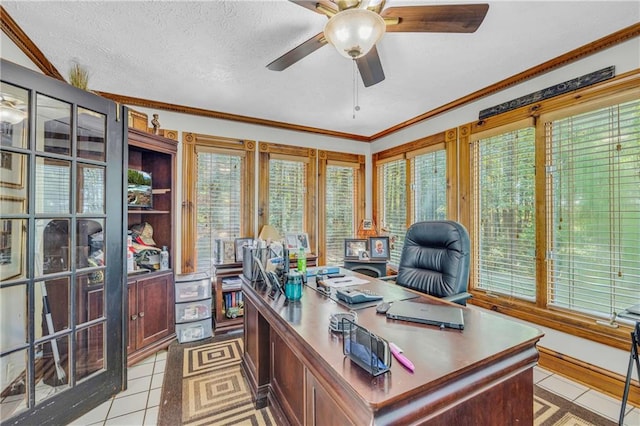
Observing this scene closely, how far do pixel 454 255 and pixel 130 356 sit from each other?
2.86 meters

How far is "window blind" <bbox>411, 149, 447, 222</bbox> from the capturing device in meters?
3.54

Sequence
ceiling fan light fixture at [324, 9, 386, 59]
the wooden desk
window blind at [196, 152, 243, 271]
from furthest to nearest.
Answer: window blind at [196, 152, 243, 271], ceiling fan light fixture at [324, 9, 386, 59], the wooden desk

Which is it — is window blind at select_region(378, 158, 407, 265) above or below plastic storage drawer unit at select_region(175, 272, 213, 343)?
above

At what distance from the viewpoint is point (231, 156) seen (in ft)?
12.2

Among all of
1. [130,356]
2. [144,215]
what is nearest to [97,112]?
[144,215]

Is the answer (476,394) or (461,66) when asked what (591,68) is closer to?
(461,66)

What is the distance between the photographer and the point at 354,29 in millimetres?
1442

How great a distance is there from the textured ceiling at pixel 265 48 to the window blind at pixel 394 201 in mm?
1198

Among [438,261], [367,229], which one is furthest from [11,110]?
[367,229]

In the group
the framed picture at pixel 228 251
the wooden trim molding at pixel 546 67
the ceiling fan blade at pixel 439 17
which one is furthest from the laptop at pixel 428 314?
the framed picture at pixel 228 251

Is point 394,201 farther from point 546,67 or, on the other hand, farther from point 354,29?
point 354,29

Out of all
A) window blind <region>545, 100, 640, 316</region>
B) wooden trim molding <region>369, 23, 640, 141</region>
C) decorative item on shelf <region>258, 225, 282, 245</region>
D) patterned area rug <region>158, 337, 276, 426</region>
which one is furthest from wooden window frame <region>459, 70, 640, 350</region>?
patterned area rug <region>158, 337, 276, 426</region>

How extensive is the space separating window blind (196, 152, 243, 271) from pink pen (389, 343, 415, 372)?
118 inches

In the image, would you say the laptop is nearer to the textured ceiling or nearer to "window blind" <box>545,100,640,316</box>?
"window blind" <box>545,100,640,316</box>
